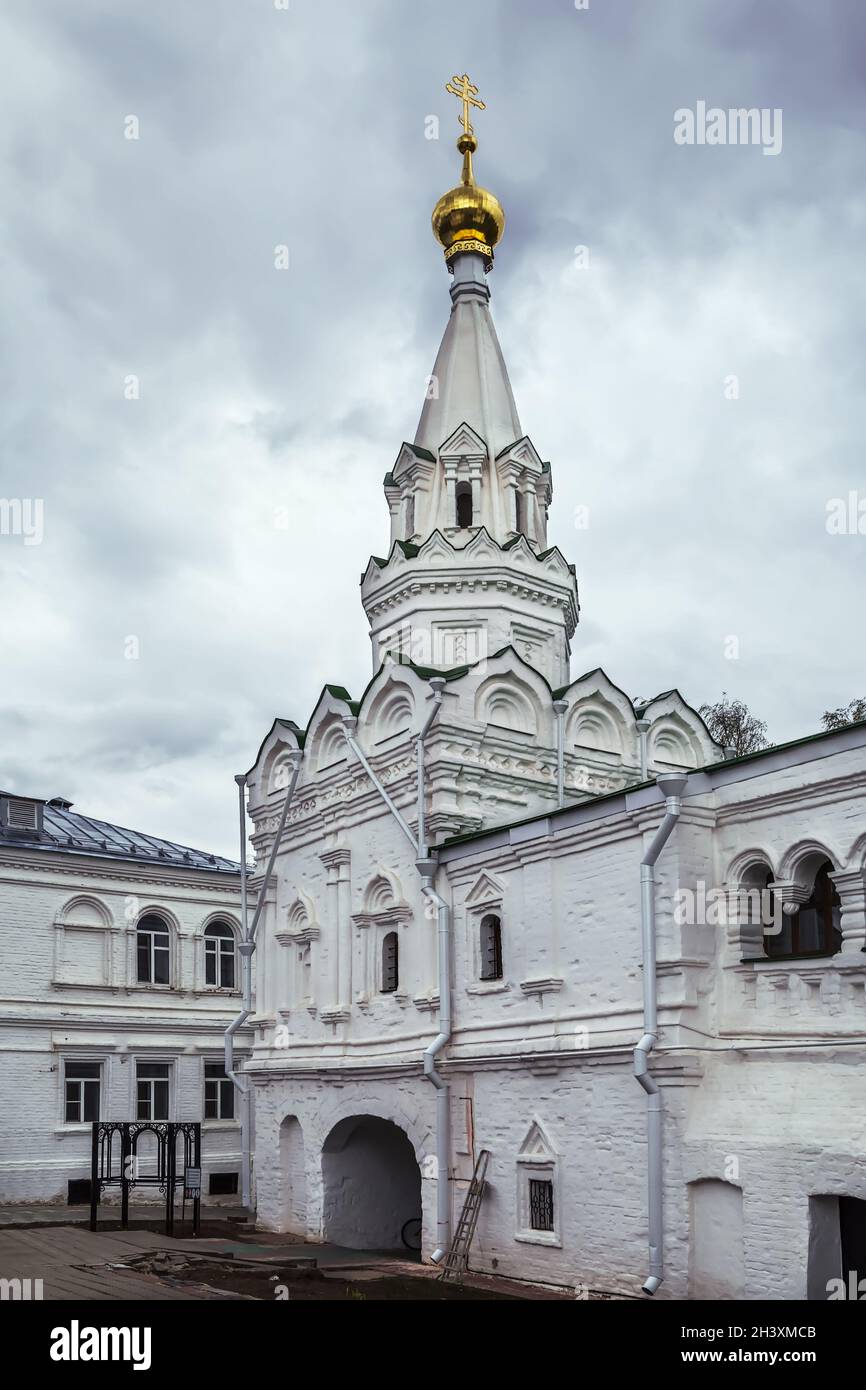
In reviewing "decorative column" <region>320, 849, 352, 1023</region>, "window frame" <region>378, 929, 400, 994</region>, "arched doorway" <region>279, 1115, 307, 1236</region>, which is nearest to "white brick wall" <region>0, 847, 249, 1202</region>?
"arched doorway" <region>279, 1115, 307, 1236</region>

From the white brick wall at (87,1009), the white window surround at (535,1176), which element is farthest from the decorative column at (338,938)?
the white brick wall at (87,1009)

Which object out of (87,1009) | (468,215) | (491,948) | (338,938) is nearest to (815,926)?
(491,948)

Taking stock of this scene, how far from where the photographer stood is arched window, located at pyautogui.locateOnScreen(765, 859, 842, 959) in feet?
42.6

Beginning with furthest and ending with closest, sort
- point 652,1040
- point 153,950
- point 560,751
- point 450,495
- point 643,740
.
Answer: point 153,950, point 450,495, point 643,740, point 560,751, point 652,1040

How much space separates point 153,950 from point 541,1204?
45.8 ft

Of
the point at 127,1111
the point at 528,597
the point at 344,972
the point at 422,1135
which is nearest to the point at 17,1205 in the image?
the point at 127,1111

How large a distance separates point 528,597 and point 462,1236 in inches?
380

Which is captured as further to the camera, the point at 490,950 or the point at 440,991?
the point at 440,991

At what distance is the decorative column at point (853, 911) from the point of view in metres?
12.5

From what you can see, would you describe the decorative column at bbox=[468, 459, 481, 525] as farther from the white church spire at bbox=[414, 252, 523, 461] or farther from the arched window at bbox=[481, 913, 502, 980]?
the arched window at bbox=[481, 913, 502, 980]

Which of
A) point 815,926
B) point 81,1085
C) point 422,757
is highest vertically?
point 422,757

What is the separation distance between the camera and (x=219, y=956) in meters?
28.5

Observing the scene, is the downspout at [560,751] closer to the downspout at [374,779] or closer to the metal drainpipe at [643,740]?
the metal drainpipe at [643,740]

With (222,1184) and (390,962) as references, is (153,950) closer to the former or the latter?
(222,1184)
